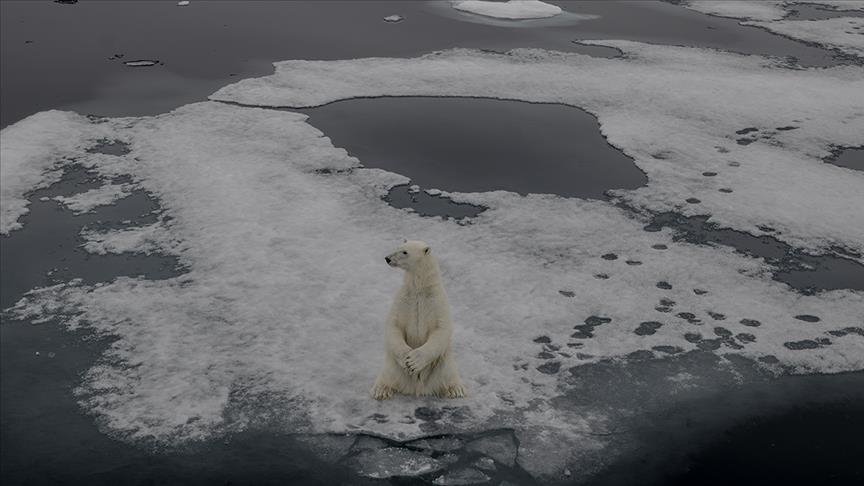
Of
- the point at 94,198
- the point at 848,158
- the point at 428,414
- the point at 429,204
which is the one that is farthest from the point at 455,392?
the point at 848,158

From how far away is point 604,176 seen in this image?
40.1 feet

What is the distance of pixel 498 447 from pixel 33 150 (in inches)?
376

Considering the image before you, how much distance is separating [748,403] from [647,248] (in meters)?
3.15

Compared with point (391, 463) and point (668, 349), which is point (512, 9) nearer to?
point (668, 349)

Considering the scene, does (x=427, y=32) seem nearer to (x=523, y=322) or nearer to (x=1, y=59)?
(x=1, y=59)

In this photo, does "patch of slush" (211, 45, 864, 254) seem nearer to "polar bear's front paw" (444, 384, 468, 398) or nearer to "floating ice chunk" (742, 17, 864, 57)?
"floating ice chunk" (742, 17, 864, 57)

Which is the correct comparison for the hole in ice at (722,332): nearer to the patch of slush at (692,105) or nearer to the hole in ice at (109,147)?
the patch of slush at (692,105)

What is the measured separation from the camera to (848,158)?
1317 centimetres

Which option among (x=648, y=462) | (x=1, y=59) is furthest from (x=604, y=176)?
(x=1, y=59)

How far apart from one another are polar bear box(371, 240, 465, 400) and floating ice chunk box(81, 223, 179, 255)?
12.6ft

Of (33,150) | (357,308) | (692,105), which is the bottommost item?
(357,308)

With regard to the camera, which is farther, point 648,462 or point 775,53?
point 775,53

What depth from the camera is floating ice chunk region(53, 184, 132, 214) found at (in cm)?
1080

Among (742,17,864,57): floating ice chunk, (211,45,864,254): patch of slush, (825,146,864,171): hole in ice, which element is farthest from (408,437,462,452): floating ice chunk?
(742,17,864,57): floating ice chunk
